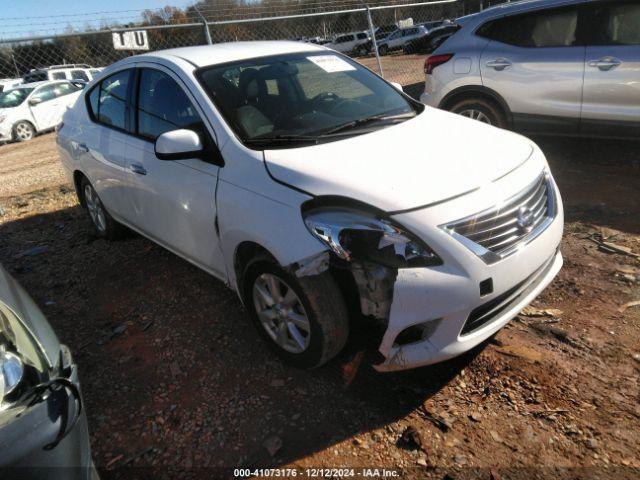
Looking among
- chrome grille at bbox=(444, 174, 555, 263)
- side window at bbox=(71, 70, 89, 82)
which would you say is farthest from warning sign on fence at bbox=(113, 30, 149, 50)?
side window at bbox=(71, 70, 89, 82)

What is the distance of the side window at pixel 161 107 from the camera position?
10.8 feet

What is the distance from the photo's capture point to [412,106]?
3.69 m

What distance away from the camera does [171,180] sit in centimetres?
332

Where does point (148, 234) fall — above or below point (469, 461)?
above

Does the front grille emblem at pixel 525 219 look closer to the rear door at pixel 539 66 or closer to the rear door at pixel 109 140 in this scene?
the rear door at pixel 109 140

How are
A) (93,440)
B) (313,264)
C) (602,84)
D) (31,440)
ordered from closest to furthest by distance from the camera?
(31,440)
(313,264)
(93,440)
(602,84)

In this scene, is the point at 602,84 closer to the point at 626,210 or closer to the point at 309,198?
the point at 626,210

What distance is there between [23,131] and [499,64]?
42.9 feet

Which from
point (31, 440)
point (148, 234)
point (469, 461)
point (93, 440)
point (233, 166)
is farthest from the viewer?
point (148, 234)

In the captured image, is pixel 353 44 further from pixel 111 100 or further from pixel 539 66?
pixel 111 100

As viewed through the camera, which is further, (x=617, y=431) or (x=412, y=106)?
(x=412, y=106)

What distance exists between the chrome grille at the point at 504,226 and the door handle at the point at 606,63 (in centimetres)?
312

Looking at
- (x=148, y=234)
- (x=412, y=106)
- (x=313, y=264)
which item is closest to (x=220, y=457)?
(x=313, y=264)

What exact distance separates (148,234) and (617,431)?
3.31 m
